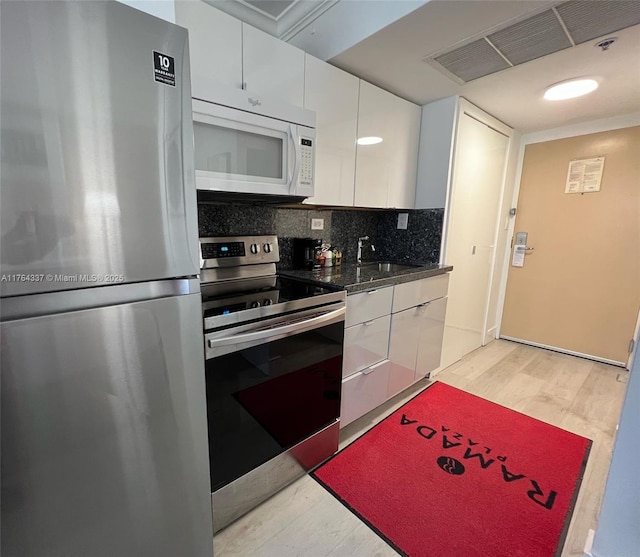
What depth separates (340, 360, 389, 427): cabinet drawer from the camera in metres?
1.72

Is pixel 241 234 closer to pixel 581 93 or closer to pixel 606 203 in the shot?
pixel 581 93

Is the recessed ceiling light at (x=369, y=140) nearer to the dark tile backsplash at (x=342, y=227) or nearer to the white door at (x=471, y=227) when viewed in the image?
the dark tile backsplash at (x=342, y=227)

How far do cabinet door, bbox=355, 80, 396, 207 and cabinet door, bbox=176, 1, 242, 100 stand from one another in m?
0.83

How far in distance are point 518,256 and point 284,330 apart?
3015 millimetres

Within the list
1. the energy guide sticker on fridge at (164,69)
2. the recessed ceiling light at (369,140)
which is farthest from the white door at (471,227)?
the energy guide sticker on fridge at (164,69)

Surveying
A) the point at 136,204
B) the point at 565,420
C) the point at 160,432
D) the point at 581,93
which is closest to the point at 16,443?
the point at 160,432

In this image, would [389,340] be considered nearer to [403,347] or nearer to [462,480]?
[403,347]

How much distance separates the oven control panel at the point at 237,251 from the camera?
5.21 feet

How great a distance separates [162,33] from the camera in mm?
773

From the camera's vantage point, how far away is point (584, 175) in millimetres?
2770

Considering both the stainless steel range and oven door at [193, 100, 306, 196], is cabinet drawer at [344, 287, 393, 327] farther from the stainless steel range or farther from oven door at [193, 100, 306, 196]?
oven door at [193, 100, 306, 196]

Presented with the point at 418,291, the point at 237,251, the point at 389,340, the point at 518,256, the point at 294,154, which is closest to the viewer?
the point at 294,154

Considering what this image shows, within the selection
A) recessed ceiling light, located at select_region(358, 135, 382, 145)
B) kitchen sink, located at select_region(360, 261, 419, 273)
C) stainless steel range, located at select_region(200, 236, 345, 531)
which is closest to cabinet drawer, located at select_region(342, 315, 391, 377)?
stainless steel range, located at select_region(200, 236, 345, 531)

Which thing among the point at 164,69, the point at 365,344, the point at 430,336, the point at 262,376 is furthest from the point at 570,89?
the point at 262,376
